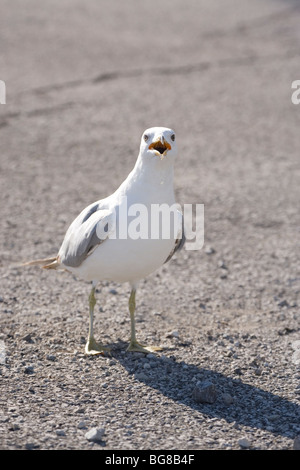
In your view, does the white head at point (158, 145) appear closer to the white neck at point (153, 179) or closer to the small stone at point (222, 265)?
the white neck at point (153, 179)

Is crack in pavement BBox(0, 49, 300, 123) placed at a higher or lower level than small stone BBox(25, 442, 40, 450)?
higher

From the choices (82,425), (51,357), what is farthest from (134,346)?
(82,425)

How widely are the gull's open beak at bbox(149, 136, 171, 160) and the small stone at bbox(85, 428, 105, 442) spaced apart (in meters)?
1.64

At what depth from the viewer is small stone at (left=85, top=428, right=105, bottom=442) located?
4113mm

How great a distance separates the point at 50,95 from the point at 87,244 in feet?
23.9

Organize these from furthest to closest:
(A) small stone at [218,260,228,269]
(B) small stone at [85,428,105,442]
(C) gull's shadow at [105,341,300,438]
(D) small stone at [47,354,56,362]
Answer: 1. (A) small stone at [218,260,228,269]
2. (D) small stone at [47,354,56,362]
3. (C) gull's shadow at [105,341,300,438]
4. (B) small stone at [85,428,105,442]

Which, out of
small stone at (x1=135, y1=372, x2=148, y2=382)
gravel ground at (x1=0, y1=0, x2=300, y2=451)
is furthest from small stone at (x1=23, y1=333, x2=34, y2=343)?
small stone at (x1=135, y1=372, x2=148, y2=382)

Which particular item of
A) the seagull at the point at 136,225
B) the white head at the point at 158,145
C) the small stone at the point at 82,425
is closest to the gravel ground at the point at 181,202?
the small stone at the point at 82,425

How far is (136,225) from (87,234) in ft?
1.20

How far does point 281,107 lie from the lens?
39.3 ft

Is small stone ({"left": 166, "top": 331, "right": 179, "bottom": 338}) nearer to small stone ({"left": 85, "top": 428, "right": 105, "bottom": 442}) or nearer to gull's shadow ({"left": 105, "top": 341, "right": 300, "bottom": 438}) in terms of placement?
gull's shadow ({"left": 105, "top": 341, "right": 300, "bottom": 438})

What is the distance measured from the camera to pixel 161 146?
4.71 meters

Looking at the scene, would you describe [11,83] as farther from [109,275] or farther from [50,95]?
[109,275]
